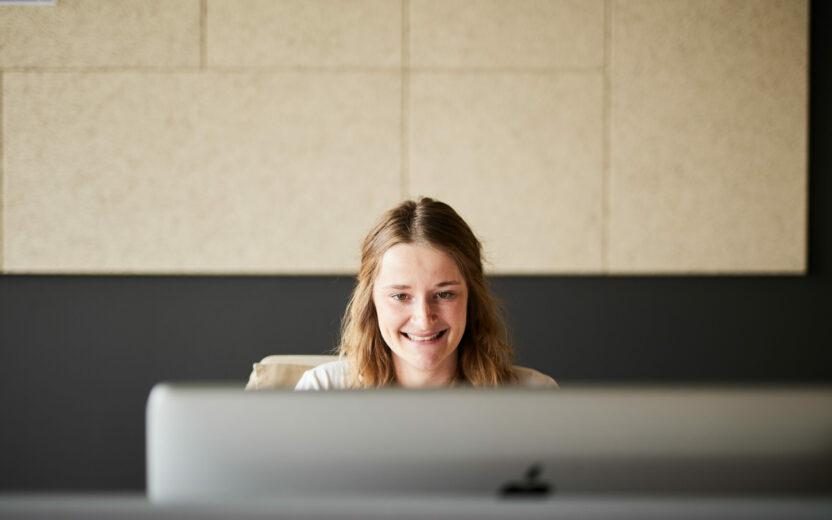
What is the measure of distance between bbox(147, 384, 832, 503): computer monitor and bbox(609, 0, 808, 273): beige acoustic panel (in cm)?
226

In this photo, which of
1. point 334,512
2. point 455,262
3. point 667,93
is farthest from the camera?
point 667,93

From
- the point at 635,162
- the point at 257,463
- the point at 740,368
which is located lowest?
the point at 740,368

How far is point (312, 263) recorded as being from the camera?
9.52 ft

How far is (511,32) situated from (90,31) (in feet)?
5.84

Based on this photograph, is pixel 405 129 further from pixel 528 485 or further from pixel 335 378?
pixel 528 485

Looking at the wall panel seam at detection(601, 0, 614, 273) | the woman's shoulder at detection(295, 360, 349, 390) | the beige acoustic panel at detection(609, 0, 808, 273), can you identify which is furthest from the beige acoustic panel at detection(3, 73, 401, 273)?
the woman's shoulder at detection(295, 360, 349, 390)

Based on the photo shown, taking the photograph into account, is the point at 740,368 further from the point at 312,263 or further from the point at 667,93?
the point at 312,263

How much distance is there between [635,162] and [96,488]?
2740 mm

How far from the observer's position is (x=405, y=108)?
9.48 feet

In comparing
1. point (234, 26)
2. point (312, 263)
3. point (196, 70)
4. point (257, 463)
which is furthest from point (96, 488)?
point (257, 463)

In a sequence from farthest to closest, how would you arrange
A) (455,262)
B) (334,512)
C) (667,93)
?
(667,93) < (455,262) < (334,512)

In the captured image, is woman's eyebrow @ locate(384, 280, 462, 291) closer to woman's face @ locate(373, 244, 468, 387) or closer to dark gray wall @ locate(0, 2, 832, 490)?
woman's face @ locate(373, 244, 468, 387)

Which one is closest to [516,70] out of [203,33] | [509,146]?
[509,146]

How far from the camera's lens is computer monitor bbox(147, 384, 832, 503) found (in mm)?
703
